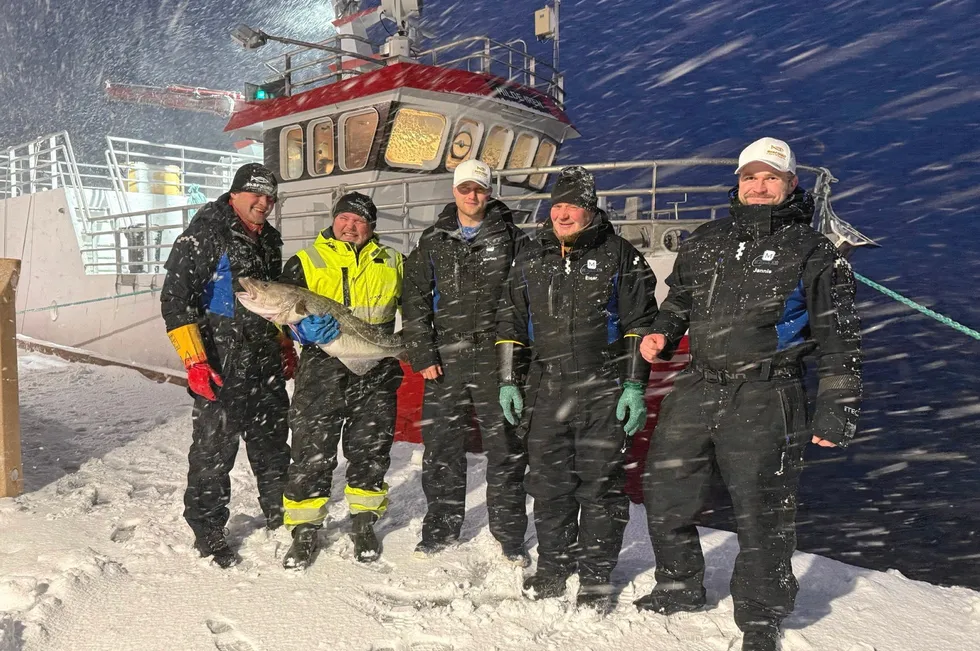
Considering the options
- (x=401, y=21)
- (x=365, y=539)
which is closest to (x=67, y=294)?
(x=401, y=21)

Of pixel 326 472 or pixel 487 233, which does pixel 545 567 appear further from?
pixel 487 233

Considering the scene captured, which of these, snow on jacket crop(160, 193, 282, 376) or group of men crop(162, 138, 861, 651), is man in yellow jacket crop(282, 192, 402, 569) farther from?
snow on jacket crop(160, 193, 282, 376)

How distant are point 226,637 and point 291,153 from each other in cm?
752

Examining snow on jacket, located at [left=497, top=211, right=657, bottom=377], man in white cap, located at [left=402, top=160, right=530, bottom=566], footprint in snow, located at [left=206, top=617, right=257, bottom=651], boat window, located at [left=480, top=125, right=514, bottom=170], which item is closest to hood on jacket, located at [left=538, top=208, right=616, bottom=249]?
snow on jacket, located at [left=497, top=211, right=657, bottom=377]

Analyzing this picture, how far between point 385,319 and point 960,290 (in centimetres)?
4177

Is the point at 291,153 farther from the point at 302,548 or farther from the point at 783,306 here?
the point at 783,306

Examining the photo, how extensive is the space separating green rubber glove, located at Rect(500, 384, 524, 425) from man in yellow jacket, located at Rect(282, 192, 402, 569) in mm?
701

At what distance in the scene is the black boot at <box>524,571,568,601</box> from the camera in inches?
121

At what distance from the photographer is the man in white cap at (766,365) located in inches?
97.8

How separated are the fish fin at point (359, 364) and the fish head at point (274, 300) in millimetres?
329

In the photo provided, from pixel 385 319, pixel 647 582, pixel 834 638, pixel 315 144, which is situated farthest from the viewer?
pixel 315 144

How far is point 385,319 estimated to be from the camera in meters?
3.57

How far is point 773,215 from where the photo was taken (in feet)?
8.37

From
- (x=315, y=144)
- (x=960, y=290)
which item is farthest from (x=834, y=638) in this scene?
(x=960, y=290)
